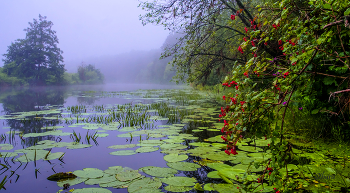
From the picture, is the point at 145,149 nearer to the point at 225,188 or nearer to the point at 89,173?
the point at 89,173

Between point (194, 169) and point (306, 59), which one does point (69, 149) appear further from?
point (306, 59)

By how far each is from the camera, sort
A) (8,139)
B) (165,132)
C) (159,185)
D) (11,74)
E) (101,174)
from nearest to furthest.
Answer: (159,185) < (101,174) < (8,139) < (165,132) < (11,74)

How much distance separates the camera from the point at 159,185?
6.17ft

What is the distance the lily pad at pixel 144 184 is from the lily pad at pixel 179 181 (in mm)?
86

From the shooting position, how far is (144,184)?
1915mm

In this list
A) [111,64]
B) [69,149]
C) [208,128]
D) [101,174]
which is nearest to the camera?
[101,174]

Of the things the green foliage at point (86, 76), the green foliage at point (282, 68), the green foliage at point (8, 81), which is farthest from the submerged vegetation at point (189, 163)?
the green foliage at point (86, 76)

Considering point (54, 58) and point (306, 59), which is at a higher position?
point (54, 58)

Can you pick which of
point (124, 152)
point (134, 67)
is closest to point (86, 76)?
point (124, 152)

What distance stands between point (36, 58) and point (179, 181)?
1633 inches

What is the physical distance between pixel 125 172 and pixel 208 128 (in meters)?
2.71

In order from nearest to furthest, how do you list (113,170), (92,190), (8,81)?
(92,190) < (113,170) < (8,81)

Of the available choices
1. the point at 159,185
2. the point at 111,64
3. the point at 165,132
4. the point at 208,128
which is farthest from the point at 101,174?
the point at 111,64

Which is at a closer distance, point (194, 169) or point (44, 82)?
point (194, 169)
